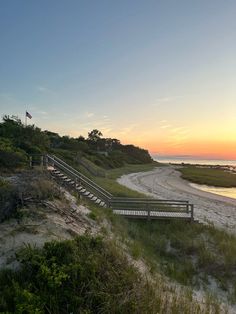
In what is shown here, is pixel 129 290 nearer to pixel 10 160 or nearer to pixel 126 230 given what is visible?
pixel 126 230

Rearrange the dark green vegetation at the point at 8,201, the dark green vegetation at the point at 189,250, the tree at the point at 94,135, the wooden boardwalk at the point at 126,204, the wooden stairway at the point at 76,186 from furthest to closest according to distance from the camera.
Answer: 1. the tree at the point at 94,135
2. the wooden stairway at the point at 76,186
3. the wooden boardwalk at the point at 126,204
4. the dark green vegetation at the point at 189,250
5. the dark green vegetation at the point at 8,201

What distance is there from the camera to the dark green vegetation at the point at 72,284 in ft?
21.3

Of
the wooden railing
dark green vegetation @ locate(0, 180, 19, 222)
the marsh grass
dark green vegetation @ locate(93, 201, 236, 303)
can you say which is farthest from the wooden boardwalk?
the marsh grass

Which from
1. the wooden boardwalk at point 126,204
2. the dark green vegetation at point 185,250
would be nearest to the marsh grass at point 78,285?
the dark green vegetation at point 185,250

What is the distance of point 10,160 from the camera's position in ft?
61.3

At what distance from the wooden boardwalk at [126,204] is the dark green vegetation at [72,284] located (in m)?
9.77

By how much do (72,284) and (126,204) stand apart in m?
12.3

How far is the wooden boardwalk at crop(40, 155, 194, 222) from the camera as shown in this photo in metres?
17.8

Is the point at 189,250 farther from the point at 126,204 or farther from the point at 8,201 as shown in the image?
the point at 8,201

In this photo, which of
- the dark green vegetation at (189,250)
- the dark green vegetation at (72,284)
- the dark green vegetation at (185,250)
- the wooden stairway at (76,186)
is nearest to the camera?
the dark green vegetation at (72,284)

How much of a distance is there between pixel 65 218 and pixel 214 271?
599 centimetres

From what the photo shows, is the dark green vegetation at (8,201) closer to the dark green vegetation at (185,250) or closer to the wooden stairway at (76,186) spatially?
the dark green vegetation at (185,250)

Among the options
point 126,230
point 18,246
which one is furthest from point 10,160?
point 18,246

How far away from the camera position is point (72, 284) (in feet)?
22.9
